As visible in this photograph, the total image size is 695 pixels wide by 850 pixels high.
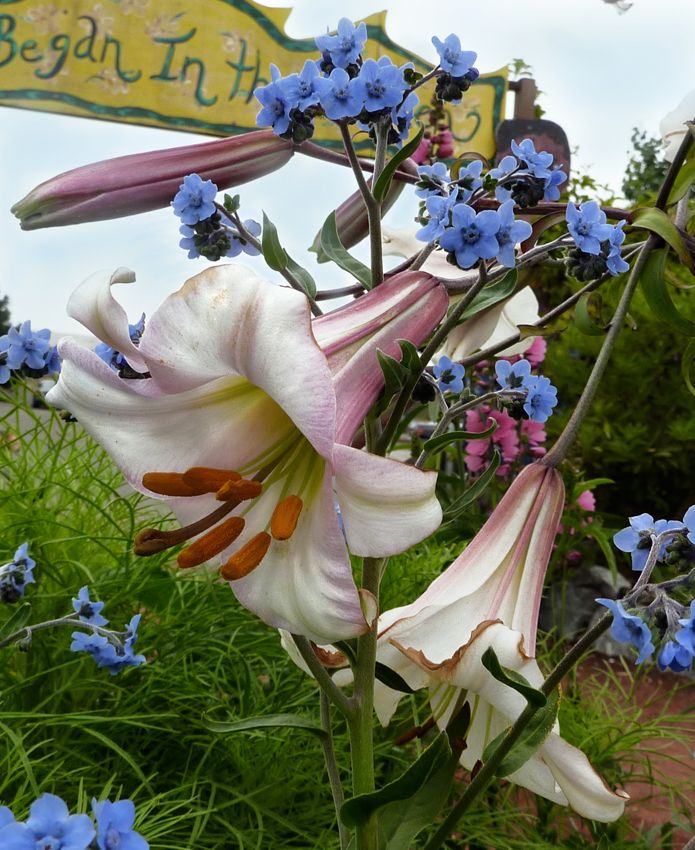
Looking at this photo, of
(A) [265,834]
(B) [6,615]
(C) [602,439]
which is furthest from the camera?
(C) [602,439]

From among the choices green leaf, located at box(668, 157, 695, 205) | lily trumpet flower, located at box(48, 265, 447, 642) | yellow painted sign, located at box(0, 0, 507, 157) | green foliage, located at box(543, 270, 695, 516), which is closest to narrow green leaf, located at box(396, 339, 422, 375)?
lily trumpet flower, located at box(48, 265, 447, 642)

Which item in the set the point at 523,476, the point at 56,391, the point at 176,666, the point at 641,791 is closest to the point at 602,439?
the point at 641,791

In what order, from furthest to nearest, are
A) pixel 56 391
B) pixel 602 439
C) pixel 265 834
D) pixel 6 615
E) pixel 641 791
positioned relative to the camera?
pixel 602 439, pixel 641 791, pixel 6 615, pixel 265 834, pixel 56 391

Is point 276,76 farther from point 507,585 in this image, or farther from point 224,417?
point 507,585

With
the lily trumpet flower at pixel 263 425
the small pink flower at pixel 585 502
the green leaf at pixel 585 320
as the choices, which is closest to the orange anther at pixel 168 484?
the lily trumpet flower at pixel 263 425

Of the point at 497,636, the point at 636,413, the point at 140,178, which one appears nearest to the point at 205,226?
the point at 140,178

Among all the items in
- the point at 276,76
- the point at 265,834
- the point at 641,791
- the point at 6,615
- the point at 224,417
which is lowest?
the point at 641,791

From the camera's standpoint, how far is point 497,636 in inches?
13.7

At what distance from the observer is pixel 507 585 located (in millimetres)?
410

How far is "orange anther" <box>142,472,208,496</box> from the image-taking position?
32cm

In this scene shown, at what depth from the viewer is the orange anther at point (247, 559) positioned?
0.31 meters

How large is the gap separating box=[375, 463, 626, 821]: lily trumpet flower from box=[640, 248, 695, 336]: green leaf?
12 cm

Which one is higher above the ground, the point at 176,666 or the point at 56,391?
the point at 56,391

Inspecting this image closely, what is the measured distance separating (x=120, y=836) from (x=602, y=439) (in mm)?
2147
